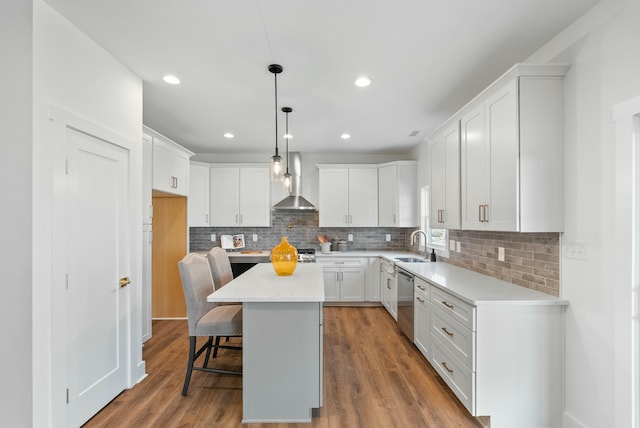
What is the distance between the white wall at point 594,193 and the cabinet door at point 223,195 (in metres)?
4.46

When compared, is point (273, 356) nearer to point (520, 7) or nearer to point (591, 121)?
point (591, 121)

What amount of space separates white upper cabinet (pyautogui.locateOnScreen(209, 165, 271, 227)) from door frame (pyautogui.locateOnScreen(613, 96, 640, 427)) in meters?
4.38

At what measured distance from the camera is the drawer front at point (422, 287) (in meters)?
2.89

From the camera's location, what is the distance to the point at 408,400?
2.38m

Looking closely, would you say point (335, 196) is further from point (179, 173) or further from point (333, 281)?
point (179, 173)

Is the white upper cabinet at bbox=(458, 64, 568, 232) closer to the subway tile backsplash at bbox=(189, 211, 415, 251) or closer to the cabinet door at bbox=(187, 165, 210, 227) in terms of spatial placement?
the subway tile backsplash at bbox=(189, 211, 415, 251)

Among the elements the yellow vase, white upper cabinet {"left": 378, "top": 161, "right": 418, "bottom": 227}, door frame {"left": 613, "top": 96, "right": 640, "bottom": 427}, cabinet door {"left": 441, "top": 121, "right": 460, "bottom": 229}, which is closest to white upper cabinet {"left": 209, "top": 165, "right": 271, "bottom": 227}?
white upper cabinet {"left": 378, "top": 161, "right": 418, "bottom": 227}

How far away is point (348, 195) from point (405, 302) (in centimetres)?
223

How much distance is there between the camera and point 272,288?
7.57 feet

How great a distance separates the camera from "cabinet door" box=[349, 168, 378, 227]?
17.2 ft

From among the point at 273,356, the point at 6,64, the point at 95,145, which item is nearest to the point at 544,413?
the point at 273,356

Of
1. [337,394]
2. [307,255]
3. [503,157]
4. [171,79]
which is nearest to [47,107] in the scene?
[171,79]

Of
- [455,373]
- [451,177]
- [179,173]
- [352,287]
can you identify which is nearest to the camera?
[455,373]

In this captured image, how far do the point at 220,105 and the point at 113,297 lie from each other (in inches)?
81.3
